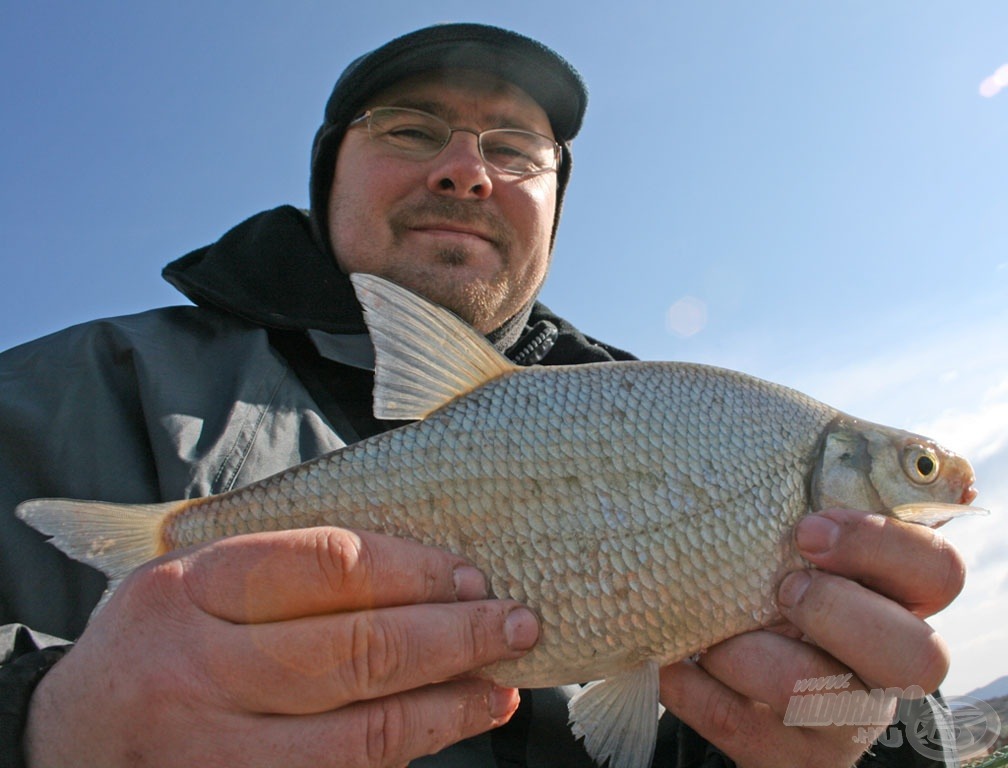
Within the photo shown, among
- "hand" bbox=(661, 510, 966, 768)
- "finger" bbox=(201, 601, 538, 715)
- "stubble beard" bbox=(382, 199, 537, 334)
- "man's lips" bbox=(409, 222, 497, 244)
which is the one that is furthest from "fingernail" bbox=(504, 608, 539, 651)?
"man's lips" bbox=(409, 222, 497, 244)

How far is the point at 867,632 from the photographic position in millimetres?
1696

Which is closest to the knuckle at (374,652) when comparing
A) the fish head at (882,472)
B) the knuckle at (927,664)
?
the fish head at (882,472)

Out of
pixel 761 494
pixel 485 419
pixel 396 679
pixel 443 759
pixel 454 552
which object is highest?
pixel 485 419

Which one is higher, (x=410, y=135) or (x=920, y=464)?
(x=410, y=135)

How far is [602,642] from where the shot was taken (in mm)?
1684

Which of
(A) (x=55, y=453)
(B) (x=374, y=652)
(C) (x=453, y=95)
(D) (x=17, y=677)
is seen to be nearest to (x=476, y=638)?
(B) (x=374, y=652)

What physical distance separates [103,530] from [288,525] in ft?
1.45

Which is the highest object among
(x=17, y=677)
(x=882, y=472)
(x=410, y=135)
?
(x=410, y=135)

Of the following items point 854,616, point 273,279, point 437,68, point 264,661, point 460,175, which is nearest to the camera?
point 264,661

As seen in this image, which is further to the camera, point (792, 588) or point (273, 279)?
point (273, 279)

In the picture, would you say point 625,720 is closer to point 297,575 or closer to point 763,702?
point 763,702

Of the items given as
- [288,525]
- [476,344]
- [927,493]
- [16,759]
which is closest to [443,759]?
[288,525]

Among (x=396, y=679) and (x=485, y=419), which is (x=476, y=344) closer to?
(x=485, y=419)

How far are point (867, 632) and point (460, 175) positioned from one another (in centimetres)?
240
